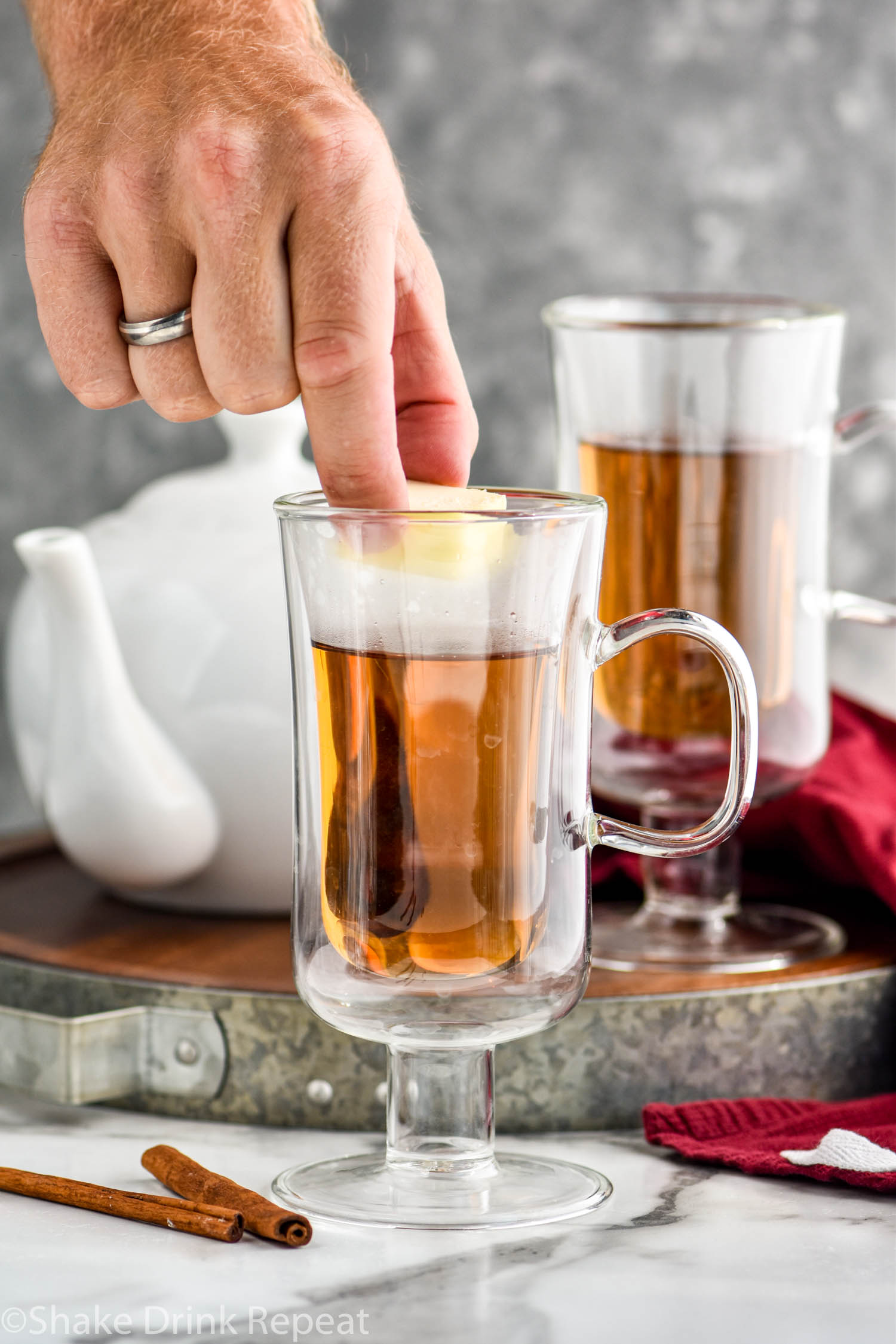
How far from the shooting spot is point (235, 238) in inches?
24.2

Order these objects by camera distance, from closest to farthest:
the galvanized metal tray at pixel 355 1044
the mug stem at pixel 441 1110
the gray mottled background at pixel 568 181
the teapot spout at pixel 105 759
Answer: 1. the mug stem at pixel 441 1110
2. the galvanized metal tray at pixel 355 1044
3. the teapot spout at pixel 105 759
4. the gray mottled background at pixel 568 181

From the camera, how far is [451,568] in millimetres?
639

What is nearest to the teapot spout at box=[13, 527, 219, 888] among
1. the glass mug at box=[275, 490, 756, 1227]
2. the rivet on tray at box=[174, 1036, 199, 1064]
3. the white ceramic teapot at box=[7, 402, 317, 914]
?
the white ceramic teapot at box=[7, 402, 317, 914]

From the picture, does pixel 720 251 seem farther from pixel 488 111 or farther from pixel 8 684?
pixel 8 684

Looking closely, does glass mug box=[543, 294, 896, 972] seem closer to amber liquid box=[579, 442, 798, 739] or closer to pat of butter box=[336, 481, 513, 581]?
amber liquid box=[579, 442, 798, 739]

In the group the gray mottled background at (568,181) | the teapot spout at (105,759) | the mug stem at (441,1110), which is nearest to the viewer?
the mug stem at (441,1110)

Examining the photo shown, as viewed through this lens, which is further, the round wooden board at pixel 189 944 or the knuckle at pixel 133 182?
the round wooden board at pixel 189 944

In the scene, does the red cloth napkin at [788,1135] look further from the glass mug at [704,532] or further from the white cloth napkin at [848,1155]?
the glass mug at [704,532]

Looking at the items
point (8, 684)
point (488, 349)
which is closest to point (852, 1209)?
point (8, 684)

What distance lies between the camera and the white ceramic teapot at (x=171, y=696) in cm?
93

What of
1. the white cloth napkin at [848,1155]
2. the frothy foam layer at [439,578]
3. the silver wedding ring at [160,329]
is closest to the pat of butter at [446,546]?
the frothy foam layer at [439,578]

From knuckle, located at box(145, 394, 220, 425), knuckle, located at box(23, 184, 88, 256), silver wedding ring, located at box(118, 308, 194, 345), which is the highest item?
knuckle, located at box(23, 184, 88, 256)

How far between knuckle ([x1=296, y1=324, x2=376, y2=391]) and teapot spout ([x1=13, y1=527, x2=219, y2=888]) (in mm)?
334

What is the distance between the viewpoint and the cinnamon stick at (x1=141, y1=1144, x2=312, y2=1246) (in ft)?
2.21
